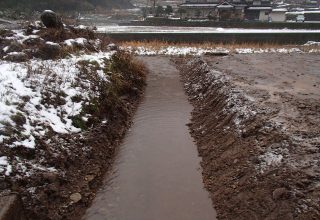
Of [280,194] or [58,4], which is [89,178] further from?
[58,4]

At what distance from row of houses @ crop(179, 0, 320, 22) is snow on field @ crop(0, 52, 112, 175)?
43697mm

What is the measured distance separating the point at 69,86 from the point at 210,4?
50.8 m

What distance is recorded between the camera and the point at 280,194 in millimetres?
5070

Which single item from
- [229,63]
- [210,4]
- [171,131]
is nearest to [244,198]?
[171,131]

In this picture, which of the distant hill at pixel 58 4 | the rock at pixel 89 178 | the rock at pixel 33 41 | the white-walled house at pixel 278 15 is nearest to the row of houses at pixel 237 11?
the white-walled house at pixel 278 15

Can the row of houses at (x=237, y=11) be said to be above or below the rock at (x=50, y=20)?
above

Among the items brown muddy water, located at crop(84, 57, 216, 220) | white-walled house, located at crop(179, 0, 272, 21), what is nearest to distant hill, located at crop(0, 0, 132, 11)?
white-walled house, located at crop(179, 0, 272, 21)

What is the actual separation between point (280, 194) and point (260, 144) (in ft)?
5.64

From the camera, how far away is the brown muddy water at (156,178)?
6.02m

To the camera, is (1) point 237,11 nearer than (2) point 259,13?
Yes

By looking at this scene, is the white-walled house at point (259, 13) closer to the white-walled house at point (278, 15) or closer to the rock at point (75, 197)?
the white-walled house at point (278, 15)

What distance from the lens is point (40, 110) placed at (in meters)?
7.45

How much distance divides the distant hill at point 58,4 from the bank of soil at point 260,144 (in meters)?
54.7

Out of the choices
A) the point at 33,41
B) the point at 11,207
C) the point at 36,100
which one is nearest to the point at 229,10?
the point at 33,41
